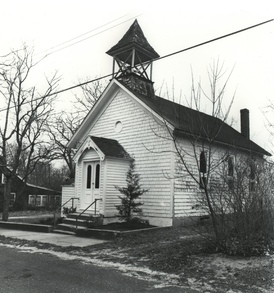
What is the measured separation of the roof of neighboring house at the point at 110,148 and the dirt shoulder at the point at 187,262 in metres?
5.11

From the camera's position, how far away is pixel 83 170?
17328mm

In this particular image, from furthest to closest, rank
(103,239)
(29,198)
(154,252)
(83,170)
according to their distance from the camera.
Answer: (29,198) → (83,170) → (103,239) → (154,252)

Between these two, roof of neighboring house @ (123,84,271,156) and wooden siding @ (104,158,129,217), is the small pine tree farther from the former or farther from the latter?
roof of neighboring house @ (123,84,271,156)

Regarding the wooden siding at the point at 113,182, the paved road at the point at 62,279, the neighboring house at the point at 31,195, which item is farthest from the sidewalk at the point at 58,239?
the neighboring house at the point at 31,195

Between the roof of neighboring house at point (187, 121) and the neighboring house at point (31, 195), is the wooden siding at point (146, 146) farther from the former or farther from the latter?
the neighboring house at point (31, 195)

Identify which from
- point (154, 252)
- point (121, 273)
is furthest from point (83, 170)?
point (121, 273)

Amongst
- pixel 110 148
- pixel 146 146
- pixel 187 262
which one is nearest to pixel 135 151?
pixel 146 146

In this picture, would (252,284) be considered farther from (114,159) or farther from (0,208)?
(0,208)

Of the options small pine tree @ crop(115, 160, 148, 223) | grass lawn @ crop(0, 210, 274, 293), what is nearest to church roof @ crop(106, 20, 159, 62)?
small pine tree @ crop(115, 160, 148, 223)

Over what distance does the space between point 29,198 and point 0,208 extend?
5291 millimetres

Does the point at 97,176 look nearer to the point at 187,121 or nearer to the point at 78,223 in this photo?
the point at 78,223

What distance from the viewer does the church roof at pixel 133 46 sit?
19.3 meters

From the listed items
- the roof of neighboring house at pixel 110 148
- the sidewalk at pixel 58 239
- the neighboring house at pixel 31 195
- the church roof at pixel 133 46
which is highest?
the church roof at pixel 133 46

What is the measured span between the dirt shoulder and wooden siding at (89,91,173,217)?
3583mm
